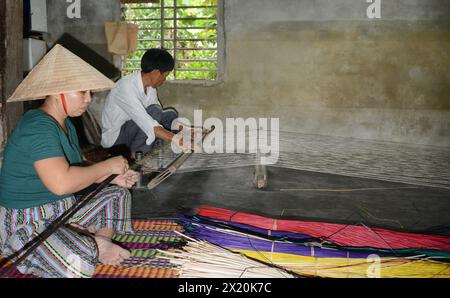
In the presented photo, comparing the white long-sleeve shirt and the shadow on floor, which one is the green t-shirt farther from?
the white long-sleeve shirt

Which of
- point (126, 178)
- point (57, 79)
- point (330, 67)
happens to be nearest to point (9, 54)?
point (57, 79)

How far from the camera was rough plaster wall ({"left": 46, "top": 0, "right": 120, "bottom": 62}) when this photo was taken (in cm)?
587

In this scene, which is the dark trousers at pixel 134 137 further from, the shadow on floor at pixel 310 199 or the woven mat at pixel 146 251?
the woven mat at pixel 146 251

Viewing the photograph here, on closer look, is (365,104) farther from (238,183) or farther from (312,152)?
(238,183)

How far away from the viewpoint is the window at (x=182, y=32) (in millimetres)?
5751

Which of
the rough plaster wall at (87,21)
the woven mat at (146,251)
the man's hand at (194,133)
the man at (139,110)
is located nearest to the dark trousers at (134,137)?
the man at (139,110)

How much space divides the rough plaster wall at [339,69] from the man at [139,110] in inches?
75.0

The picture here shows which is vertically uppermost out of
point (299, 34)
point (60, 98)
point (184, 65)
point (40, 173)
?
point (299, 34)

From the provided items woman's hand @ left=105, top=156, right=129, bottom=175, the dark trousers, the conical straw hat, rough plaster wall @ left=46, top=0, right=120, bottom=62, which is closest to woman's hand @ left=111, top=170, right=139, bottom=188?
woman's hand @ left=105, top=156, right=129, bottom=175

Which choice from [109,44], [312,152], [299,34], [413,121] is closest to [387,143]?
[413,121]

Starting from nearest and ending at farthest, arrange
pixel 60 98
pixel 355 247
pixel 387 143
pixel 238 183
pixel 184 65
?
pixel 60 98, pixel 355 247, pixel 238 183, pixel 387 143, pixel 184 65

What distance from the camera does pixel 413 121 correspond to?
5.63m

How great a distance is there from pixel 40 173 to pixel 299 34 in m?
4.71

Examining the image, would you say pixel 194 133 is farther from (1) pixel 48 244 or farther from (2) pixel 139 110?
(1) pixel 48 244
